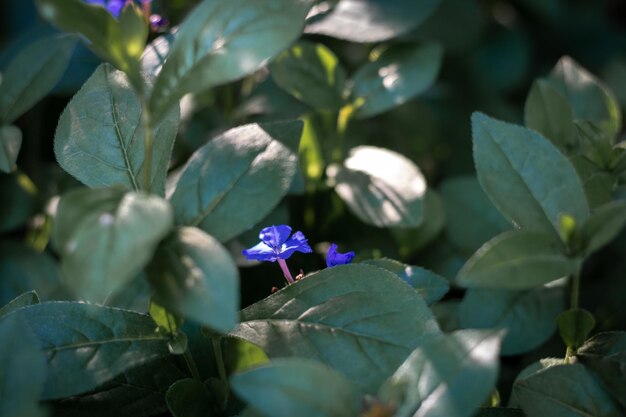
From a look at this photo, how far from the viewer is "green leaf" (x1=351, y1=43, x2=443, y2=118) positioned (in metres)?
1.08

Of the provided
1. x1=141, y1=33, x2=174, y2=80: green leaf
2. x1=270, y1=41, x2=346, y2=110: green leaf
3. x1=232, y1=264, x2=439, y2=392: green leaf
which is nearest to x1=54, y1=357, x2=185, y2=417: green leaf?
x1=232, y1=264, x2=439, y2=392: green leaf

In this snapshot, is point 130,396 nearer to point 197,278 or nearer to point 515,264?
point 197,278

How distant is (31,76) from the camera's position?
90 centimetres

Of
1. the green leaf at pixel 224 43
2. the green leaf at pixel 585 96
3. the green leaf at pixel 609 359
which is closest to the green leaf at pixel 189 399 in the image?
the green leaf at pixel 224 43

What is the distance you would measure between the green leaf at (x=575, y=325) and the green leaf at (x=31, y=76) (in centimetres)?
59

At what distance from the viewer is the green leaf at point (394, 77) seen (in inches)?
42.4

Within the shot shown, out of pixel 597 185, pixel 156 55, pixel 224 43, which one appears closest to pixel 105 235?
pixel 224 43

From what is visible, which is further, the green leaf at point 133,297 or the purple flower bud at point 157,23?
the purple flower bud at point 157,23

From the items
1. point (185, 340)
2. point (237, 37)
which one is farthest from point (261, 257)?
point (237, 37)

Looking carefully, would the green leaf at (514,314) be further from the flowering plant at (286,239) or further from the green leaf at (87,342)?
the green leaf at (87,342)

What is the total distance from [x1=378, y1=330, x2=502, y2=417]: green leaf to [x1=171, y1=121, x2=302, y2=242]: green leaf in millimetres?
184

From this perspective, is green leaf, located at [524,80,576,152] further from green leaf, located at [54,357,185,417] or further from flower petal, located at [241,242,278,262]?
green leaf, located at [54,357,185,417]

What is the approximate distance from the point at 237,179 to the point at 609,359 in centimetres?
37

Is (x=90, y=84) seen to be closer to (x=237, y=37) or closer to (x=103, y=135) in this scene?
(x=103, y=135)
